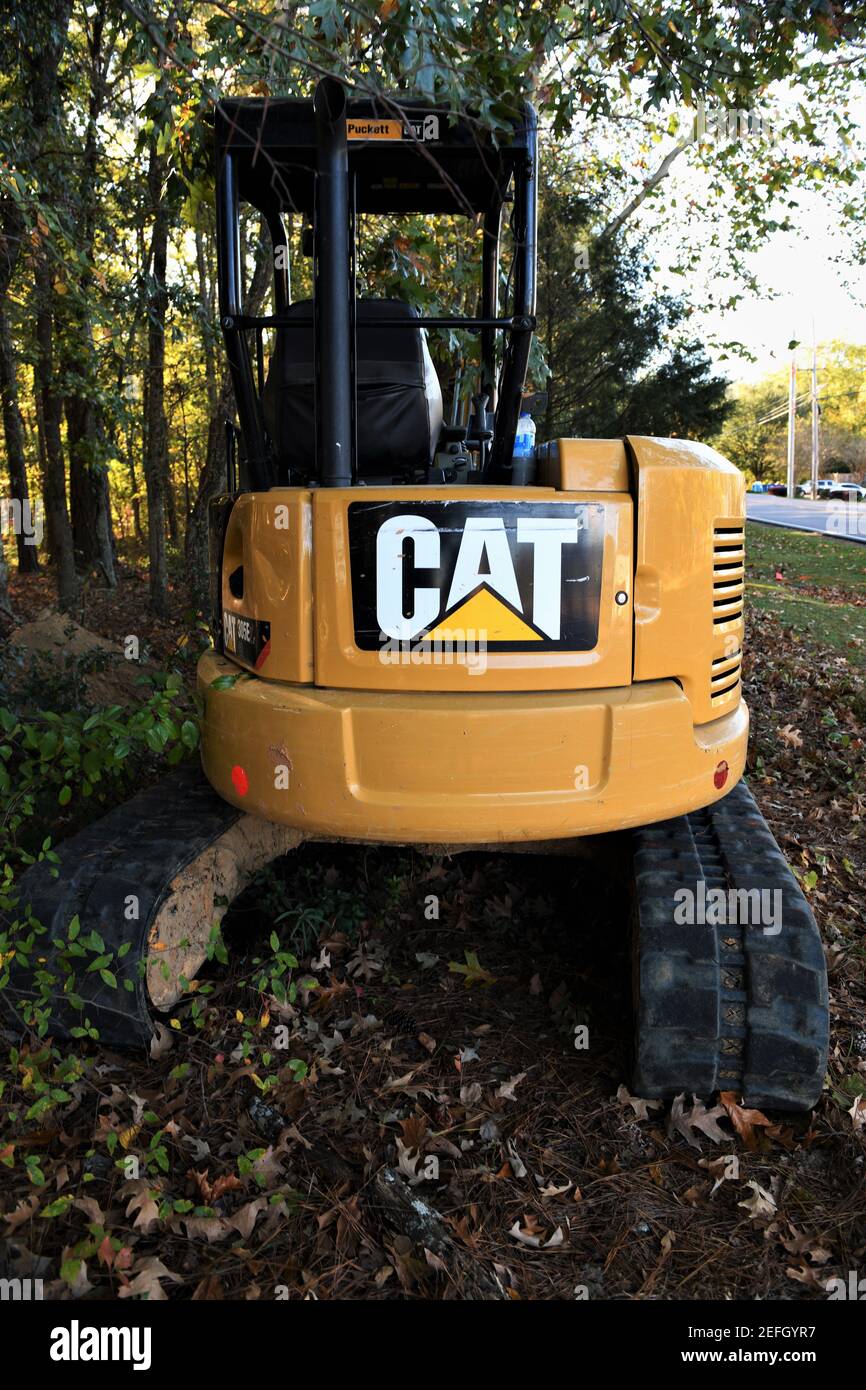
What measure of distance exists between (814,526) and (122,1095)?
87.0ft

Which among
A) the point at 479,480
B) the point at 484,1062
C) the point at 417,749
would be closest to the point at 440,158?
the point at 479,480

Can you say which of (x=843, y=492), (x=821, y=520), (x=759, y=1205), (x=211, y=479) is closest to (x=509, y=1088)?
(x=759, y=1205)

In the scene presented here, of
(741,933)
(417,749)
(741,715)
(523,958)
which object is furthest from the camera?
(523,958)

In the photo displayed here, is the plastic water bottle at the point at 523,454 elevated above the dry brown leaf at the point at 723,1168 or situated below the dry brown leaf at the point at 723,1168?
above

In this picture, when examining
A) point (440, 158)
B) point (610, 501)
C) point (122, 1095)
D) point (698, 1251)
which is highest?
point (440, 158)

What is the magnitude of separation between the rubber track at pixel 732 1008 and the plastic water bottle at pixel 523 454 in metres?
1.68

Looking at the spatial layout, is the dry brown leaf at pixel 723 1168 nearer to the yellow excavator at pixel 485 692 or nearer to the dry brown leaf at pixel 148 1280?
the yellow excavator at pixel 485 692

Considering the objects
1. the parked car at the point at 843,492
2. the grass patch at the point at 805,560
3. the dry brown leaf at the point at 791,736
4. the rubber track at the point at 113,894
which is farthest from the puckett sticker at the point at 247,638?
the parked car at the point at 843,492

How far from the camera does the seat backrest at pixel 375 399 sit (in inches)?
146

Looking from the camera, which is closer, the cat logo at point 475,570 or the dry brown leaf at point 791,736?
the cat logo at point 475,570

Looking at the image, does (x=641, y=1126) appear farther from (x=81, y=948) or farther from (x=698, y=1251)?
(x=81, y=948)

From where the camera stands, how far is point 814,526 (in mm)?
26453

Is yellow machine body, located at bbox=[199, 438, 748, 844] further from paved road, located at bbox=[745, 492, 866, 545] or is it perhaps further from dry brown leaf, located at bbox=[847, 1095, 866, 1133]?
paved road, located at bbox=[745, 492, 866, 545]

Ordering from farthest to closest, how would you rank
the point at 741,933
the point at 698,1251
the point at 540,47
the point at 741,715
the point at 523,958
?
1. the point at 540,47
2. the point at 523,958
3. the point at 741,715
4. the point at 741,933
5. the point at 698,1251
